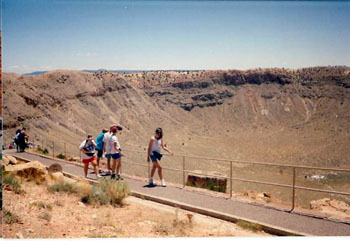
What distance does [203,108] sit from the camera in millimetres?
65688

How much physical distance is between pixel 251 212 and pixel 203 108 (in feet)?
190

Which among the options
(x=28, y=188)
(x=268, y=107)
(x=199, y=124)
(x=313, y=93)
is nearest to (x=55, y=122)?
(x=199, y=124)

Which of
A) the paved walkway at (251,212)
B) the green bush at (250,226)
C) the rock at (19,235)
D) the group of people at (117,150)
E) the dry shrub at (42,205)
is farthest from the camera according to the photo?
the group of people at (117,150)

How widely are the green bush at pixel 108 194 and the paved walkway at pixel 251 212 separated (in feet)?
3.12

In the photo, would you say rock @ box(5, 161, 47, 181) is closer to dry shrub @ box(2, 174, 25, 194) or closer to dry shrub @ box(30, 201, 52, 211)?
dry shrub @ box(2, 174, 25, 194)

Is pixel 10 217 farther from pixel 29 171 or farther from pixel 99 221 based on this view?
pixel 29 171

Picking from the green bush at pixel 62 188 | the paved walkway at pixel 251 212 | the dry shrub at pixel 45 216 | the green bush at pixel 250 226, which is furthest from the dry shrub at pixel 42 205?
the green bush at pixel 250 226

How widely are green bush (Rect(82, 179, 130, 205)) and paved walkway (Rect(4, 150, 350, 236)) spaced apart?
3.12 ft

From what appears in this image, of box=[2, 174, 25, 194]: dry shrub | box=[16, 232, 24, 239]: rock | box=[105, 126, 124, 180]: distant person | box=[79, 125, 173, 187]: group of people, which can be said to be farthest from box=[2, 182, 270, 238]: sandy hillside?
box=[105, 126, 124, 180]: distant person

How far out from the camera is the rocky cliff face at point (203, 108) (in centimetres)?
3897

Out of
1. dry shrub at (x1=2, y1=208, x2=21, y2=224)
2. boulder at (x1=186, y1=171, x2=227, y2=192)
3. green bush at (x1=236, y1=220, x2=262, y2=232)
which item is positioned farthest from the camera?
boulder at (x1=186, y1=171, x2=227, y2=192)

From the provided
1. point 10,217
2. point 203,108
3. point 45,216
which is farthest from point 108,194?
point 203,108

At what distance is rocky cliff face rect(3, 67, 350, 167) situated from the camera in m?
39.0

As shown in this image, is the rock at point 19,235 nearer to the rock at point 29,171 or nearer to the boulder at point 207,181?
the rock at point 29,171
